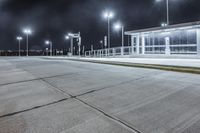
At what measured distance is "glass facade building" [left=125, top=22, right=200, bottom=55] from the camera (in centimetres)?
1622

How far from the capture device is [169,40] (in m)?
18.5

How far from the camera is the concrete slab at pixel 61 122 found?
2.94 meters

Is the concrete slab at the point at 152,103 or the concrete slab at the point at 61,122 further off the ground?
the concrete slab at the point at 152,103

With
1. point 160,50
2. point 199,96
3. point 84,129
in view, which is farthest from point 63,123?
point 160,50

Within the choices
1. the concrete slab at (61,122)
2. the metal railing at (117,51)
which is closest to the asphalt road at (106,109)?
the concrete slab at (61,122)

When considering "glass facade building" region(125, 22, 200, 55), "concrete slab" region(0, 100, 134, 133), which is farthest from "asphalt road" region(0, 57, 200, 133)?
"glass facade building" region(125, 22, 200, 55)

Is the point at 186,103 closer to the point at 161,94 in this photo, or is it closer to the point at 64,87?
the point at 161,94

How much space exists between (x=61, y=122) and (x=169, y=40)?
58.2 feet

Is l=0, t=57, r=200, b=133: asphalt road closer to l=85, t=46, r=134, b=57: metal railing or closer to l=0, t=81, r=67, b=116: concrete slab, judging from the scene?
l=0, t=81, r=67, b=116: concrete slab

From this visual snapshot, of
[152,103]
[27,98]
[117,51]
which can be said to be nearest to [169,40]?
[117,51]

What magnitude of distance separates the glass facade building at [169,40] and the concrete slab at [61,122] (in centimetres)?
1418

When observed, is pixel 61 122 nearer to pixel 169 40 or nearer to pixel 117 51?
Answer: pixel 169 40

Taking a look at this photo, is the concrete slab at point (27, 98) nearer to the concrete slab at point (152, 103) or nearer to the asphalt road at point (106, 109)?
the asphalt road at point (106, 109)

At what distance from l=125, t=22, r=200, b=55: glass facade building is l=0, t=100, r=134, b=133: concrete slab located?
1418 centimetres
